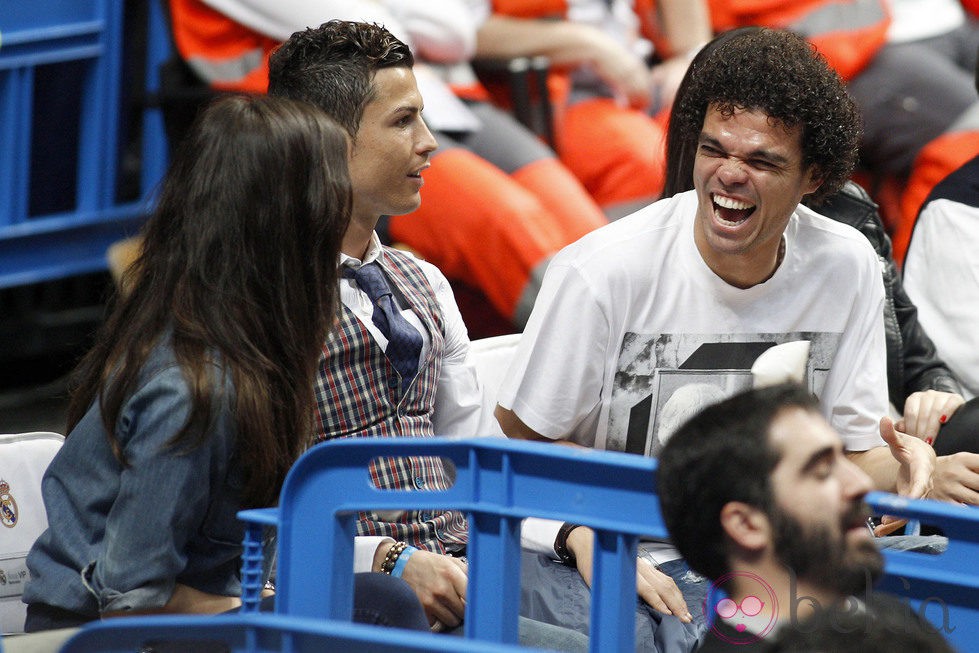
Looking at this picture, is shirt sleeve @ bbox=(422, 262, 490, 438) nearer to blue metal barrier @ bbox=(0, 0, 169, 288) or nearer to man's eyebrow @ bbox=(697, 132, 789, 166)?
man's eyebrow @ bbox=(697, 132, 789, 166)

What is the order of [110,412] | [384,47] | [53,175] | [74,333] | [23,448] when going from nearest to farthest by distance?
1. [110,412]
2. [23,448]
3. [384,47]
4. [53,175]
5. [74,333]

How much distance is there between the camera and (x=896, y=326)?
2457 millimetres

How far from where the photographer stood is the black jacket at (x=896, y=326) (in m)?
2.47

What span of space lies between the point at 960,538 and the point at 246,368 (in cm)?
79

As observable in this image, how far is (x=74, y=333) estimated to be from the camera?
141 inches

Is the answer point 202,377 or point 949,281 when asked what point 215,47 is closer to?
point 949,281

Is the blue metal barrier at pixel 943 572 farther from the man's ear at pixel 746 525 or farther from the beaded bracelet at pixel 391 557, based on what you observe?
the beaded bracelet at pixel 391 557

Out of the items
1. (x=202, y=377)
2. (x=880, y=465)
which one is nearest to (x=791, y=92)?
(x=880, y=465)

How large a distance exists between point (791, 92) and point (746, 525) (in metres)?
0.92

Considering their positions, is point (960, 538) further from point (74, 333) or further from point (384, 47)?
point (74, 333)

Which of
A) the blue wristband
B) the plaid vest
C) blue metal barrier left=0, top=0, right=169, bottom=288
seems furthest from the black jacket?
blue metal barrier left=0, top=0, right=169, bottom=288

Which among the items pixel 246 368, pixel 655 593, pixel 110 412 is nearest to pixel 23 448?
pixel 110 412

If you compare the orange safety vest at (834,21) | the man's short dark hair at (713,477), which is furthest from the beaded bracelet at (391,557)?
the orange safety vest at (834,21)

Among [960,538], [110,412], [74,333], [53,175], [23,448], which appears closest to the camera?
[960,538]
